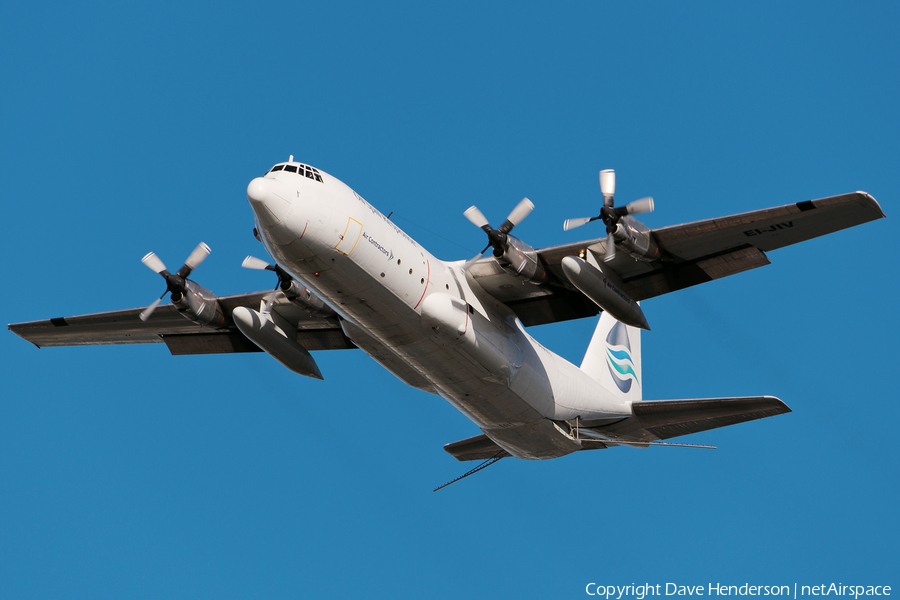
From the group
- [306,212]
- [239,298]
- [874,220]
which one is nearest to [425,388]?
[239,298]

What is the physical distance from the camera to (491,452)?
26.1 meters

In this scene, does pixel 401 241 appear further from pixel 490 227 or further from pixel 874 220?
pixel 874 220

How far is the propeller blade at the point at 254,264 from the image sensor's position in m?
21.4

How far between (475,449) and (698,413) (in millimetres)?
6302

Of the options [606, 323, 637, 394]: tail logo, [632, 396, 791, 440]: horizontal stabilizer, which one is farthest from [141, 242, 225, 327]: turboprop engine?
[606, 323, 637, 394]: tail logo

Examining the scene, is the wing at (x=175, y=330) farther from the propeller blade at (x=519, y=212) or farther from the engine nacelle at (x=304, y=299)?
the propeller blade at (x=519, y=212)

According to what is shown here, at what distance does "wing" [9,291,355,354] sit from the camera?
2370 cm

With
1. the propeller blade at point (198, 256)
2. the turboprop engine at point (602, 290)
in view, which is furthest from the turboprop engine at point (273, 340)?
the turboprop engine at point (602, 290)

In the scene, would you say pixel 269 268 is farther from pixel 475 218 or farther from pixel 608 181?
pixel 608 181

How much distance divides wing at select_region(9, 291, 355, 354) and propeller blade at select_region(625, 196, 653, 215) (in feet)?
25.4

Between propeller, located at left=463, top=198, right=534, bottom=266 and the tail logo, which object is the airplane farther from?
the tail logo

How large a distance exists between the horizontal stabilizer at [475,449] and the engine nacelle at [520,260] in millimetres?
6728

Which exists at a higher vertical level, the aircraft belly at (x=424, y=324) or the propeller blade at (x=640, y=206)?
the propeller blade at (x=640, y=206)

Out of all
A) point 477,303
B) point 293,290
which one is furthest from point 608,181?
point 293,290
